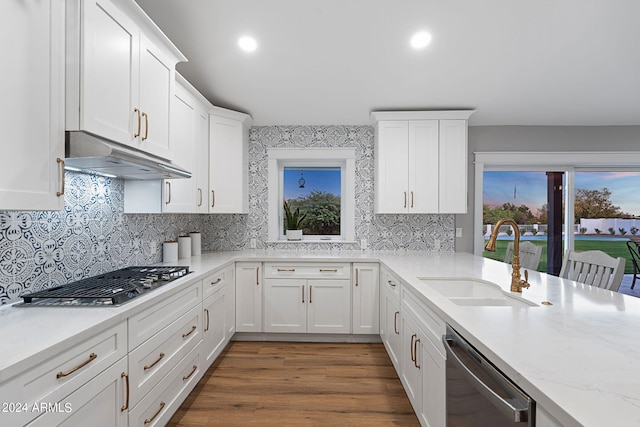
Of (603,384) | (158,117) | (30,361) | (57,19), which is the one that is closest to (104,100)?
(57,19)

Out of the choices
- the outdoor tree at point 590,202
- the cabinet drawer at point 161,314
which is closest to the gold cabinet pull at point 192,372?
the cabinet drawer at point 161,314

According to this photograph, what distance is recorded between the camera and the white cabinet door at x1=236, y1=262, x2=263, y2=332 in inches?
124

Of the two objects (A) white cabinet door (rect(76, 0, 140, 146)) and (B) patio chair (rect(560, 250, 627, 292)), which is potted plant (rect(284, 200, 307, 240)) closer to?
(A) white cabinet door (rect(76, 0, 140, 146))

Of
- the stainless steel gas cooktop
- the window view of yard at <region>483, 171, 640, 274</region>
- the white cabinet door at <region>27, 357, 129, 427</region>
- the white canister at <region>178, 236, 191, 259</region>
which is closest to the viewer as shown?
the white cabinet door at <region>27, 357, 129, 427</region>

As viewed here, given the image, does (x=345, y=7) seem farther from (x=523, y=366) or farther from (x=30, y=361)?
(x=30, y=361)

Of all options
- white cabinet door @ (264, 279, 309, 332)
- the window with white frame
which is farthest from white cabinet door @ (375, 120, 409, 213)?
white cabinet door @ (264, 279, 309, 332)

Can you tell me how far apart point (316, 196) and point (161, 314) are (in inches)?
96.6

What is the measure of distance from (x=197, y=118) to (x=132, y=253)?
1317 mm

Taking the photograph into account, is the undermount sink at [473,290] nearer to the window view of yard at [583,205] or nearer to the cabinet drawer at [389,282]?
the cabinet drawer at [389,282]

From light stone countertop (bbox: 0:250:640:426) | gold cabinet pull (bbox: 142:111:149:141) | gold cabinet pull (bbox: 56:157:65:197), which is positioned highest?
gold cabinet pull (bbox: 142:111:149:141)

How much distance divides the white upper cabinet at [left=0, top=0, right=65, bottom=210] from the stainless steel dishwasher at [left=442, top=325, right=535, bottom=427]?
1703 mm

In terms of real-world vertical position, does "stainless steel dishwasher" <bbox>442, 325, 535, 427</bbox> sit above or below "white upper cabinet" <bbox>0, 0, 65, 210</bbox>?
below

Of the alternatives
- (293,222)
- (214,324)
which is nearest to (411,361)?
(214,324)

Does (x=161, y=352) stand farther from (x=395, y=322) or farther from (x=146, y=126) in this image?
(x=395, y=322)
